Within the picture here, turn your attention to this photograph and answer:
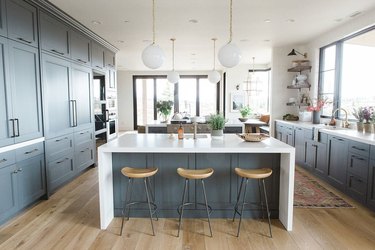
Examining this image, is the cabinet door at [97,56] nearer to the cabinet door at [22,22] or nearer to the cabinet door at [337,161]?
the cabinet door at [22,22]

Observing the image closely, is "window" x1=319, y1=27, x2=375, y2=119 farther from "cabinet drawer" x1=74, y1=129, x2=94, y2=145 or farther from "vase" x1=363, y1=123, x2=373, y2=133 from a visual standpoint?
"cabinet drawer" x1=74, y1=129, x2=94, y2=145

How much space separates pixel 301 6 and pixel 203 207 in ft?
10.5

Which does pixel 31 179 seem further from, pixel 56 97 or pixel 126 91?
pixel 126 91

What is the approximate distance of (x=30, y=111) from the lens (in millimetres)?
3314

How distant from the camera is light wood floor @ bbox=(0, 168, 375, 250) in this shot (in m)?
2.51

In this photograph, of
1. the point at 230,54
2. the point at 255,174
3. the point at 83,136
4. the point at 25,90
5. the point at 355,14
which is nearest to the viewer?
the point at 255,174

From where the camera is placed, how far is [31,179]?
3320mm

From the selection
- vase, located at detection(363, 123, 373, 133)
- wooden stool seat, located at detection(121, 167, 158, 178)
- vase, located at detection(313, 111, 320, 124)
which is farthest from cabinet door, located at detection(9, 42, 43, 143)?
vase, located at detection(313, 111, 320, 124)

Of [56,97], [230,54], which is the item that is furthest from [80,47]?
[230,54]

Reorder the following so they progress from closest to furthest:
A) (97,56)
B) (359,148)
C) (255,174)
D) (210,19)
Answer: (255,174), (359,148), (210,19), (97,56)

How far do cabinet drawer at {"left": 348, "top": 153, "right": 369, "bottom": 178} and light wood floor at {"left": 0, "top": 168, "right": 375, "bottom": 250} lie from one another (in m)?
0.47

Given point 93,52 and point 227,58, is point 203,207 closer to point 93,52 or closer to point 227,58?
point 227,58

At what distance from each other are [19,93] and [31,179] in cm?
110

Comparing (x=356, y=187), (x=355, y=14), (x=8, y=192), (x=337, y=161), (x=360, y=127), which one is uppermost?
(x=355, y=14)
